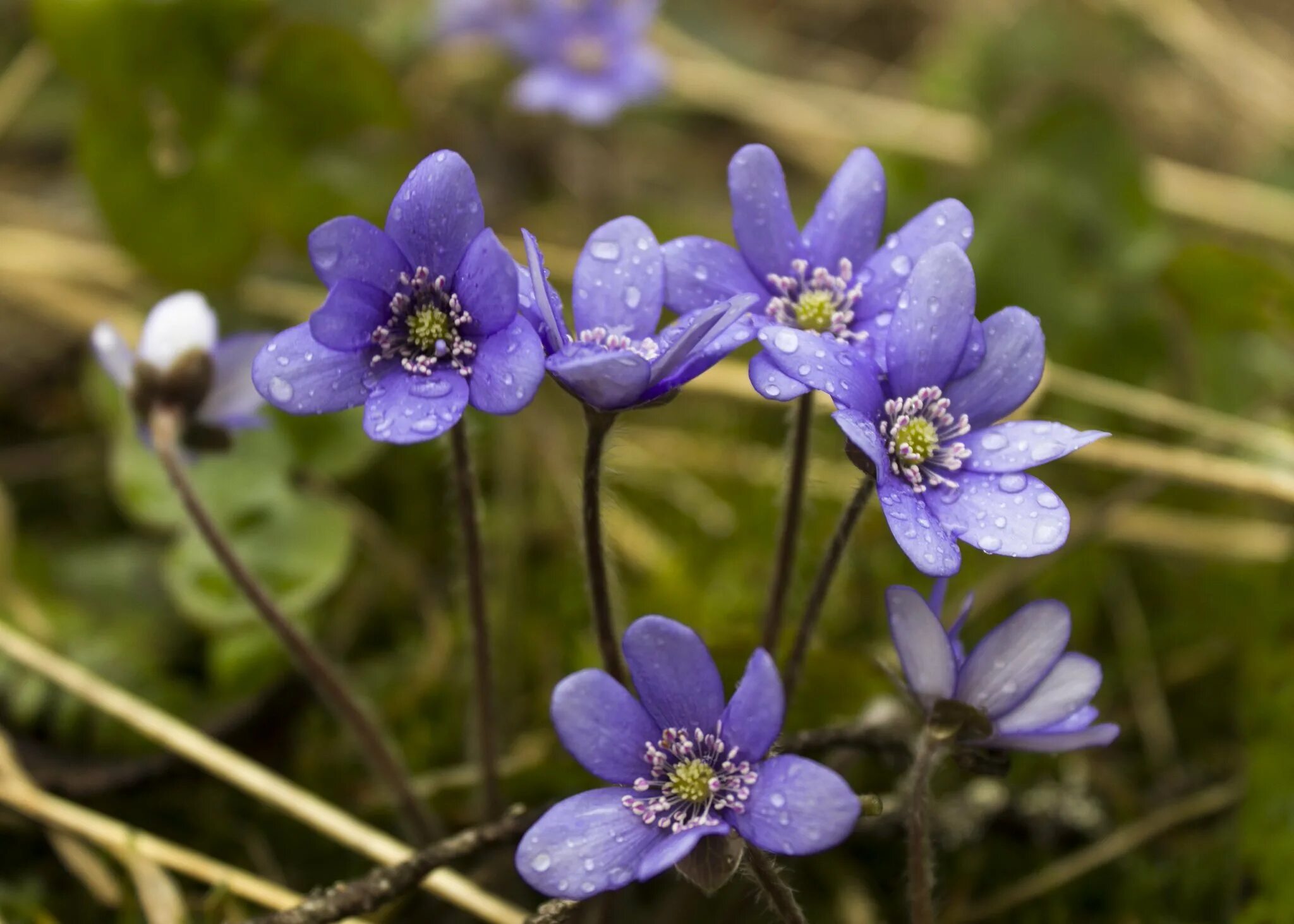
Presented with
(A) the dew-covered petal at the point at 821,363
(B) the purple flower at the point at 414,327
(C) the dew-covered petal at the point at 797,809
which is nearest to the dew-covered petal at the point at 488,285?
(B) the purple flower at the point at 414,327

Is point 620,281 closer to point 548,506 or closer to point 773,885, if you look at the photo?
point 773,885

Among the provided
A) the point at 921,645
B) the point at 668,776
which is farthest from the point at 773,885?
the point at 921,645

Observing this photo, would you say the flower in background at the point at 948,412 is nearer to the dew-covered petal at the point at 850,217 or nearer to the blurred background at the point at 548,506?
the dew-covered petal at the point at 850,217

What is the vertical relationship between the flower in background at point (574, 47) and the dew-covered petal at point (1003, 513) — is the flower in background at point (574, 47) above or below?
above

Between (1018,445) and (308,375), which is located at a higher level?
(308,375)

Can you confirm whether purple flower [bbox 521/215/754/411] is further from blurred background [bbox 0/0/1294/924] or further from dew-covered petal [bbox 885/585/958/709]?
dew-covered petal [bbox 885/585/958/709]

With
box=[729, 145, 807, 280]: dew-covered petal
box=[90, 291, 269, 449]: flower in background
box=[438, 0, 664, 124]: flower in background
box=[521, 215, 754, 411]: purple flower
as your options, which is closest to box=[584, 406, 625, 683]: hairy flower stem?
box=[521, 215, 754, 411]: purple flower
